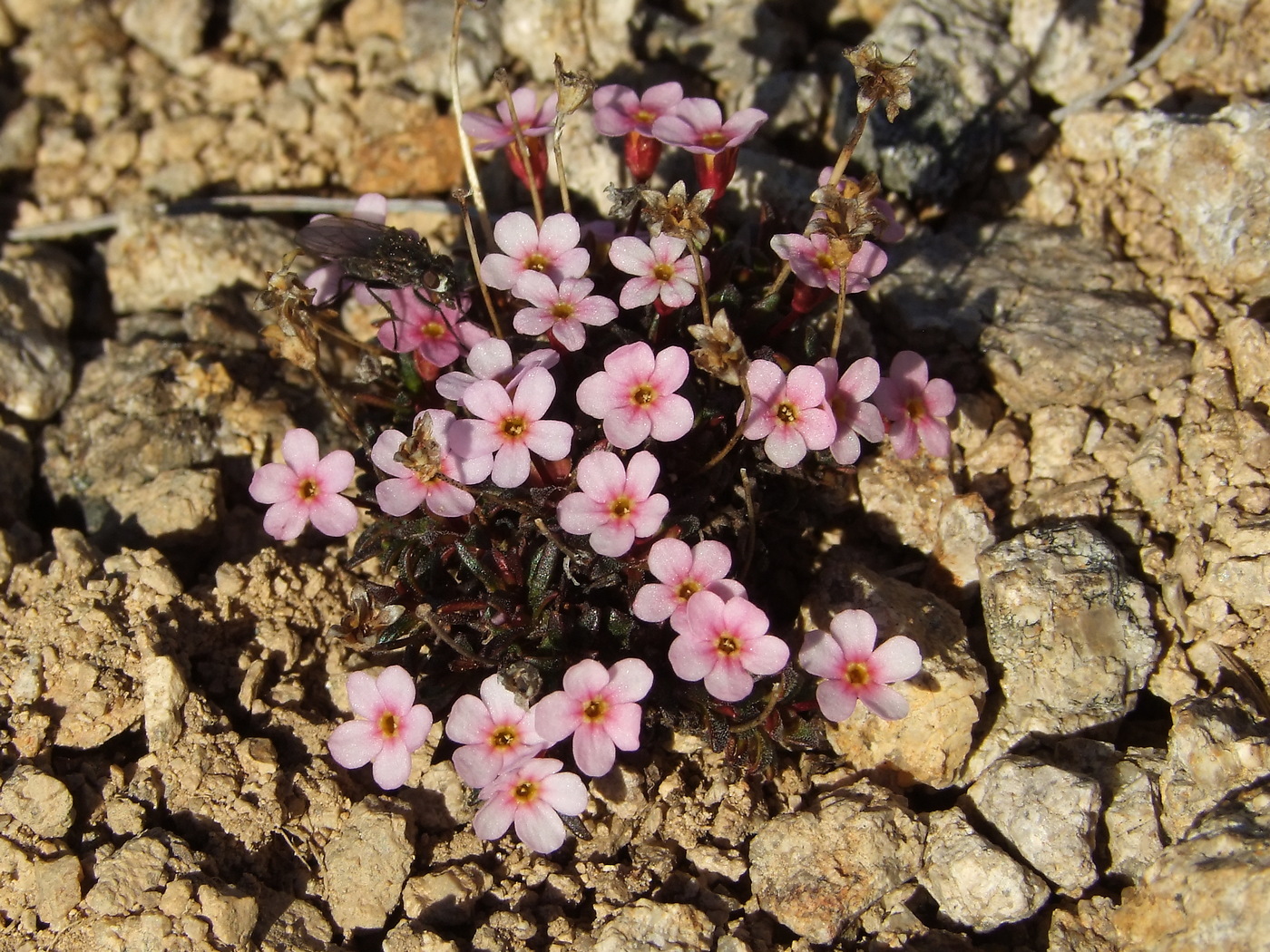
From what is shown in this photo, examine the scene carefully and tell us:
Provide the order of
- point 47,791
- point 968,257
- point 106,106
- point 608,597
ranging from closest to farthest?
1. point 47,791
2. point 608,597
3. point 968,257
4. point 106,106

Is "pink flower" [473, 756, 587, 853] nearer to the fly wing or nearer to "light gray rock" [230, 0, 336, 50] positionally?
the fly wing

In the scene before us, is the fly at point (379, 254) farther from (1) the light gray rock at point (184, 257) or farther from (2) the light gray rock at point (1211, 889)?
(2) the light gray rock at point (1211, 889)

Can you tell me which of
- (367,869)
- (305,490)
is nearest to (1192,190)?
(305,490)

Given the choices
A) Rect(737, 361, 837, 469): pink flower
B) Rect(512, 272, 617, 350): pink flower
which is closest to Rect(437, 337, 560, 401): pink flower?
Rect(512, 272, 617, 350): pink flower

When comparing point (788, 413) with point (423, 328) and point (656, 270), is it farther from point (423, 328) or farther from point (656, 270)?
point (423, 328)

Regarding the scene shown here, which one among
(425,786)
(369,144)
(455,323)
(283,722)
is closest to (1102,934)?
(425,786)

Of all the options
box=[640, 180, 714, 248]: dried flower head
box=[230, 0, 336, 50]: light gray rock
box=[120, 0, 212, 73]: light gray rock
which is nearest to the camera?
box=[640, 180, 714, 248]: dried flower head

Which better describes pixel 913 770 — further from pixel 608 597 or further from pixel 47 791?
pixel 47 791
